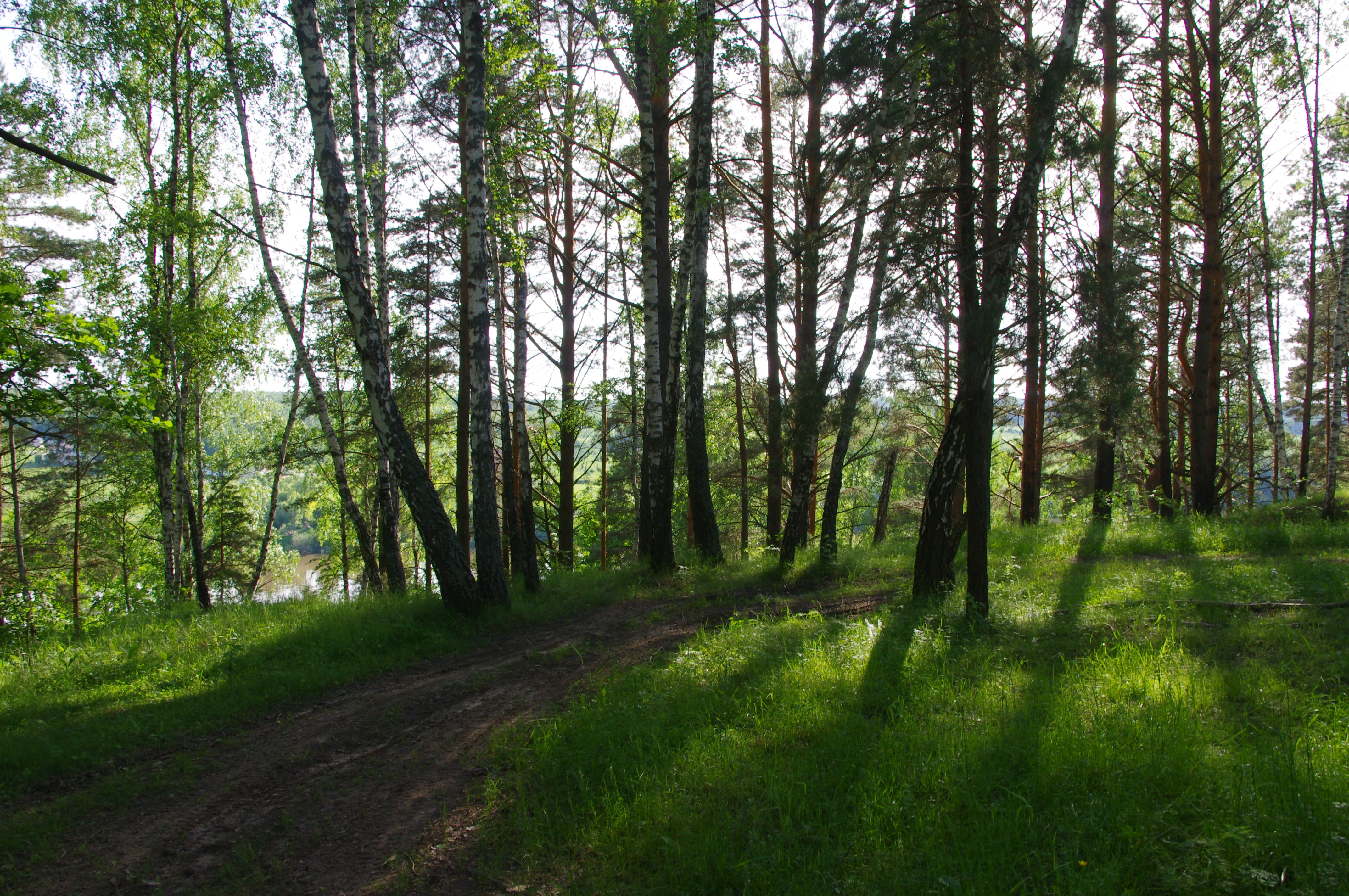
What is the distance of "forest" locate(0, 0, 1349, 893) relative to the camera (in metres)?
3.77

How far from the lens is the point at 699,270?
37.3 ft

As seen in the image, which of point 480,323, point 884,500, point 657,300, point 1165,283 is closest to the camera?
point 480,323

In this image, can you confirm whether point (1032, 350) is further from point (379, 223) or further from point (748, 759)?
point (379, 223)

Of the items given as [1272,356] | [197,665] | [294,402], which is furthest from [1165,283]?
[294,402]

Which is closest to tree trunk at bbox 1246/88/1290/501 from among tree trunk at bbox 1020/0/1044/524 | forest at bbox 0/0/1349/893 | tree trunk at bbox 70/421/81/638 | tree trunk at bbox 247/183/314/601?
forest at bbox 0/0/1349/893

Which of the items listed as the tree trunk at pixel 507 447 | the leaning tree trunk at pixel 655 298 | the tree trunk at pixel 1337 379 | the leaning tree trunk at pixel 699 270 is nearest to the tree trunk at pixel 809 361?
the leaning tree trunk at pixel 699 270

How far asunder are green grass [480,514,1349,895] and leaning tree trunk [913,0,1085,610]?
176 centimetres

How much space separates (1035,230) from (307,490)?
1557 inches

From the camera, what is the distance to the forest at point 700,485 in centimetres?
377

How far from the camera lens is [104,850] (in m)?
4.08

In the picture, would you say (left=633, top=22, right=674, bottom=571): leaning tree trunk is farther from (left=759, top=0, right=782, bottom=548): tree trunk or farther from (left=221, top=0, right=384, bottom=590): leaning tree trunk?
(left=221, top=0, right=384, bottom=590): leaning tree trunk

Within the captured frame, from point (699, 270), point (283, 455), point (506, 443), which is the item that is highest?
point (699, 270)

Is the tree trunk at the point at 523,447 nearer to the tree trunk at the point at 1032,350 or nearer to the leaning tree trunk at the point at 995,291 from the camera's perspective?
the leaning tree trunk at the point at 995,291

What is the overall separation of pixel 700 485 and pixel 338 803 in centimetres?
786
